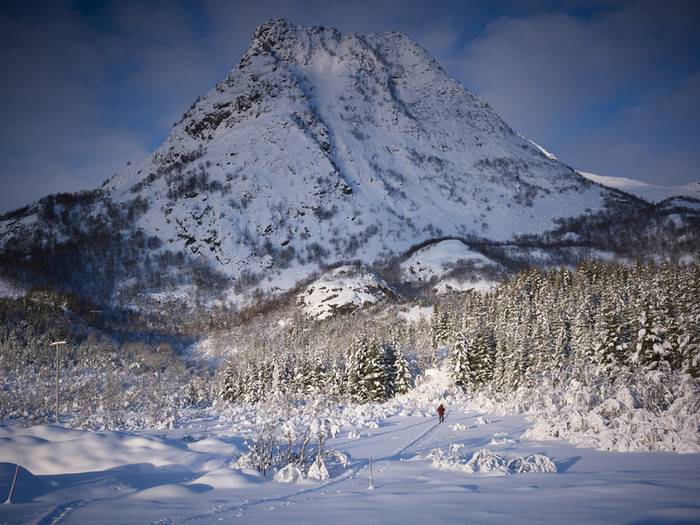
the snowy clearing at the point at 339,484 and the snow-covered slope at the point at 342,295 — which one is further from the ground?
the snow-covered slope at the point at 342,295

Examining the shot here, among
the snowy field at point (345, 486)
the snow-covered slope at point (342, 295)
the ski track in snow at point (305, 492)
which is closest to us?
the snowy field at point (345, 486)

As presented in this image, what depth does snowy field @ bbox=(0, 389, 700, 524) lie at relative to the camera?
8719 mm

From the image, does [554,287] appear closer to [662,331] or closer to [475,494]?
[662,331]

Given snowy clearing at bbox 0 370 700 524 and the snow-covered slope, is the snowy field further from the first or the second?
the snow-covered slope

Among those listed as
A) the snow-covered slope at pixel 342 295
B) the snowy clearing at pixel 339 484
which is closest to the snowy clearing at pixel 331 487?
the snowy clearing at pixel 339 484

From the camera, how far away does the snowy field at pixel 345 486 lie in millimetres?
8719

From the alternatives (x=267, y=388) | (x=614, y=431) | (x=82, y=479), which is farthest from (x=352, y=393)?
(x=82, y=479)

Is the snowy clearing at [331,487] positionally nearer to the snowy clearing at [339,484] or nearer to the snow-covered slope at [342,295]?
the snowy clearing at [339,484]

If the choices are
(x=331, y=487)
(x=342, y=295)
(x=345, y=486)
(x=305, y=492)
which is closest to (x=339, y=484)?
(x=345, y=486)

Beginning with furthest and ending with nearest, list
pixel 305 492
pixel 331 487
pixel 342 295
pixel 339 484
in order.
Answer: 1. pixel 342 295
2. pixel 339 484
3. pixel 331 487
4. pixel 305 492

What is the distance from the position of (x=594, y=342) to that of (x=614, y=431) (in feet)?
73.2

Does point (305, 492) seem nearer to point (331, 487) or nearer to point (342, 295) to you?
point (331, 487)

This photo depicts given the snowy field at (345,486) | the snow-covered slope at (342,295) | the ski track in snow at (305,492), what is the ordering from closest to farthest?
the snowy field at (345,486) < the ski track in snow at (305,492) < the snow-covered slope at (342,295)

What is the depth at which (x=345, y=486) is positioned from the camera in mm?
12188
